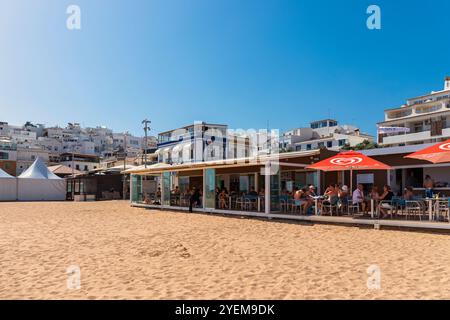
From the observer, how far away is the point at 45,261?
21.0 ft

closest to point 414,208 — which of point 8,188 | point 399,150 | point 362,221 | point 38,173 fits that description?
point 362,221

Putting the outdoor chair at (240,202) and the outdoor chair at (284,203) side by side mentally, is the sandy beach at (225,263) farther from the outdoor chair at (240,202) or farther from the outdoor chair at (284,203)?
the outdoor chair at (240,202)

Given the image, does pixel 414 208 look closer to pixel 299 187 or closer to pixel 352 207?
pixel 352 207

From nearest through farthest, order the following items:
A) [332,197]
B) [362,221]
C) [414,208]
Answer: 1. [414,208]
2. [362,221]
3. [332,197]

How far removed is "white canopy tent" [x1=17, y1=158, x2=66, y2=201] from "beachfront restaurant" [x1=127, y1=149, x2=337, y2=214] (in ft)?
43.0

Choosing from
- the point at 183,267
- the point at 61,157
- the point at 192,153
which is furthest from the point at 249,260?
the point at 61,157

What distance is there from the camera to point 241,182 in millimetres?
19625

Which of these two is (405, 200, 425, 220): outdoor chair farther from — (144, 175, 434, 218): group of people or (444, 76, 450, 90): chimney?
(444, 76, 450, 90): chimney

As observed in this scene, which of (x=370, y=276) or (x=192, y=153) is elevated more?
(x=192, y=153)

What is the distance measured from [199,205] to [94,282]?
41.6ft

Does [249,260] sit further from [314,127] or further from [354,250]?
[314,127]

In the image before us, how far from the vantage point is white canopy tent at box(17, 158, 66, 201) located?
30.4 metres

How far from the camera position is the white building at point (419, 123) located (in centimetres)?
3341

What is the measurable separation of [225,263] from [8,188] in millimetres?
30365
